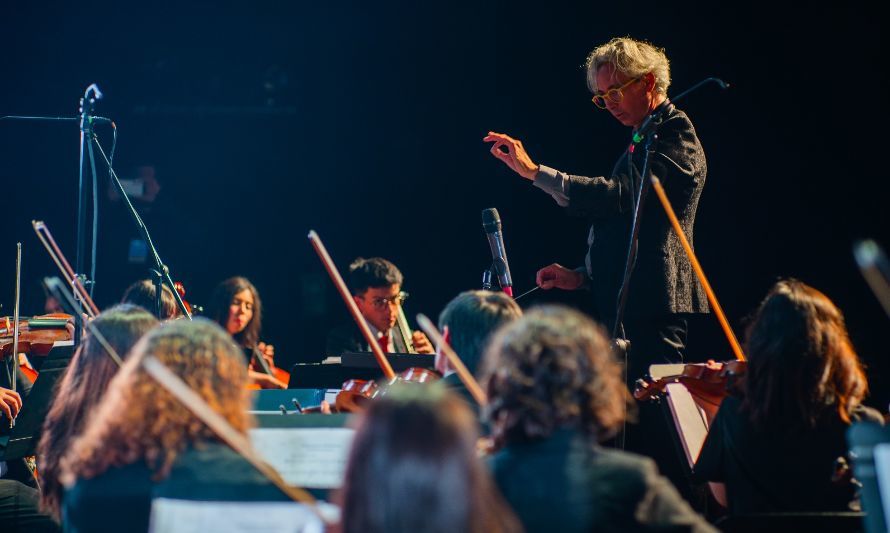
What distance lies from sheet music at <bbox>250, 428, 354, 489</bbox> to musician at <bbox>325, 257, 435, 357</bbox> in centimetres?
273

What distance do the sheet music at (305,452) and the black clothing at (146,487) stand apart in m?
0.13

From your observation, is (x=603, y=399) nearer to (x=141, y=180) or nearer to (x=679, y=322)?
(x=679, y=322)

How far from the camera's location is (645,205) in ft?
10.1

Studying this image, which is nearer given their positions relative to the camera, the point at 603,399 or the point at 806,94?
the point at 603,399

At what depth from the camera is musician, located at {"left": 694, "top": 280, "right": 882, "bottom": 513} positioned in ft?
7.13

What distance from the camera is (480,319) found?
2.36 meters

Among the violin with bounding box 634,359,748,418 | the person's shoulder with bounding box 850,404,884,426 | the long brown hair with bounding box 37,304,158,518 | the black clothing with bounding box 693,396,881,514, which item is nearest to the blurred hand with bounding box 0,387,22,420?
the long brown hair with bounding box 37,304,158,518

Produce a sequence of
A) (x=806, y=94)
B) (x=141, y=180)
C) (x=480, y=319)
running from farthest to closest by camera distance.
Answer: (x=141, y=180), (x=806, y=94), (x=480, y=319)

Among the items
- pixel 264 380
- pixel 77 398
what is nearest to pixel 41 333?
pixel 264 380

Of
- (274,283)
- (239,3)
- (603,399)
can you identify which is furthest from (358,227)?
(603,399)

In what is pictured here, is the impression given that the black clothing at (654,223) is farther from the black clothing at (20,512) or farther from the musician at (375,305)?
the black clothing at (20,512)

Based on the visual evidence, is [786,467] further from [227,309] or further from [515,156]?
[227,309]

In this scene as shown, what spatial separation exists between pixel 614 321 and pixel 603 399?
61.9 inches

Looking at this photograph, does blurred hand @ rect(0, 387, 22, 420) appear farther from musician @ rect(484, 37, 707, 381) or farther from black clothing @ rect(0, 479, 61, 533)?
musician @ rect(484, 37, 707, 381)
